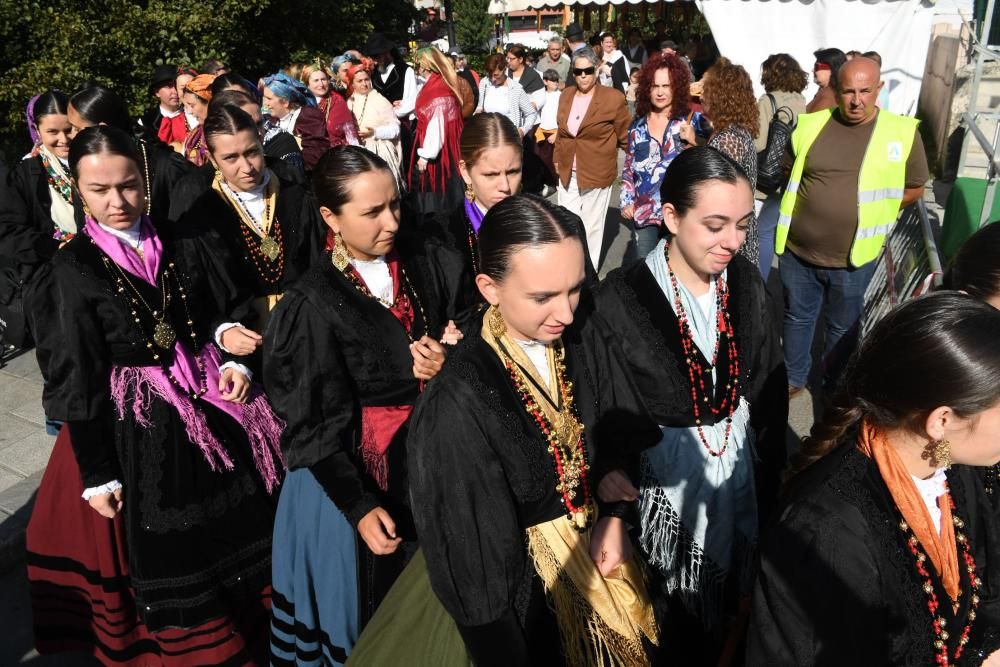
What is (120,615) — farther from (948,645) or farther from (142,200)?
(948,645)

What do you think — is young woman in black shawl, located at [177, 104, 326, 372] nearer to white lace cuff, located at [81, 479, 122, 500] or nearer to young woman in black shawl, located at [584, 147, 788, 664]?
white lace cuff, located at [81, 479, 122, 500]

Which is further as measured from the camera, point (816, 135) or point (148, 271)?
point (816, 135)

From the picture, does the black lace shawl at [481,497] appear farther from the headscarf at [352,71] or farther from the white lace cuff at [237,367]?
the headscarf at [352,71]

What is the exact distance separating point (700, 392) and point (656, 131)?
3.33 m

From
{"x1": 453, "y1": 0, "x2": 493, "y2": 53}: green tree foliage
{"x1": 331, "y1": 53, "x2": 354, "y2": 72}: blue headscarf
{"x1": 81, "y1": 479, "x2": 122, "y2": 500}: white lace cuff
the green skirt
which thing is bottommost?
the green skirt

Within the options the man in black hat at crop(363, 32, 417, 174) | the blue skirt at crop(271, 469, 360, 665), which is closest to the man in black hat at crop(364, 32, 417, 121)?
the man in black hat at crop(363, 32, 417, 174)

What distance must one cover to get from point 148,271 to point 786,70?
4918mm

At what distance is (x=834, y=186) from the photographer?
4.32 m

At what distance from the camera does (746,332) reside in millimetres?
2641

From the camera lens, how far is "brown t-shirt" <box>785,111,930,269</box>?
4258 millimetres

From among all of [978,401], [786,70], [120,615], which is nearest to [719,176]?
[978,401]

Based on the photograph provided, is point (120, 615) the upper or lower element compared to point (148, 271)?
lower

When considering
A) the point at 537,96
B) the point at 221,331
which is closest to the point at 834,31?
the point at 537,96

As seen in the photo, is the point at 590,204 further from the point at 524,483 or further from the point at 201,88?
the point at 524,483
